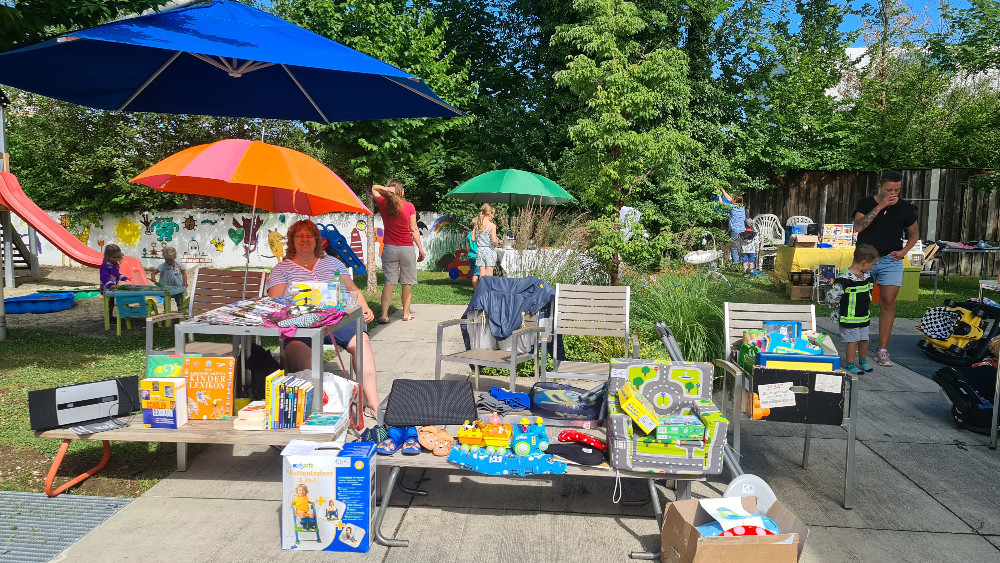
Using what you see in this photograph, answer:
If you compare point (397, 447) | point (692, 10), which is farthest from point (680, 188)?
point (397, 447)

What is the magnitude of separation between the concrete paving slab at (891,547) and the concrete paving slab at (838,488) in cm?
8

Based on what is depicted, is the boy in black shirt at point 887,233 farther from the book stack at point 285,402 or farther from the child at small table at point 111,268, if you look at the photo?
the child at small table at point 111,268

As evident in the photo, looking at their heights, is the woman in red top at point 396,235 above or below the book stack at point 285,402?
above

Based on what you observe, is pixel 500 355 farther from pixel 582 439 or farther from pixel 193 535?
pixel 193 535

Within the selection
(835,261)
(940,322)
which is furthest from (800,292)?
(940,322)

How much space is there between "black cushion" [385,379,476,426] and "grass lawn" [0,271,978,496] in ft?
4.65

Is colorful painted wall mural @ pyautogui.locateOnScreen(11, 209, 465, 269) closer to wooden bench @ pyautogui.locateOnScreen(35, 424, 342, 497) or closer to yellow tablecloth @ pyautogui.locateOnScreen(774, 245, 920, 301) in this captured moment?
yellow tablecloth @ pyautogui.locateOnScreen(774, 245, 920, 301)

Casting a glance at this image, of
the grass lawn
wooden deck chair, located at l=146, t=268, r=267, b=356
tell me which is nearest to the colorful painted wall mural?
the grass lawn

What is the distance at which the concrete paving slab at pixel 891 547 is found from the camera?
9.91 feet

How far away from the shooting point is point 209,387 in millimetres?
3619

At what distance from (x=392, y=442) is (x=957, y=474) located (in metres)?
3.39

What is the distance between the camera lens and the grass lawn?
3.76 metres

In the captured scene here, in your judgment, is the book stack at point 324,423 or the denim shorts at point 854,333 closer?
the book stack at point 324,423

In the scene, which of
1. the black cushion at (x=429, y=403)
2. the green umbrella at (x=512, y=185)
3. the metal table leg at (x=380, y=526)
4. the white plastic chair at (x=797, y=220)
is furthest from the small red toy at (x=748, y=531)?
the white plastic chair at (x=797, y=220)
